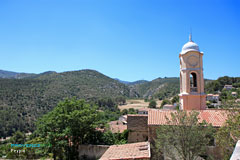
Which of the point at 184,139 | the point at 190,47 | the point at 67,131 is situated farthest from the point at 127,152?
the point at 190,47

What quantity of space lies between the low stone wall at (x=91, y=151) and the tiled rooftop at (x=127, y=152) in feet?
2.12

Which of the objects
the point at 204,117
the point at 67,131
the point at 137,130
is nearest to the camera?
the point at 204,117

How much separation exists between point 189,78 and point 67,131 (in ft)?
34.3

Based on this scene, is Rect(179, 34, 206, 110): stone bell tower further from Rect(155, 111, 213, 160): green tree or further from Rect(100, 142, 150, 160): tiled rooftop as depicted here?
Rect(155, 111, 213, 160): green tree

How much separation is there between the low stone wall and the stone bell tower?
285 inches

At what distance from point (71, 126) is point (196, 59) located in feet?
37.3

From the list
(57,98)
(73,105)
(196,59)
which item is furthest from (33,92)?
(196,59)

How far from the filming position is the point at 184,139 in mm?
9133

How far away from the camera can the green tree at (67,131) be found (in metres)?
14.0

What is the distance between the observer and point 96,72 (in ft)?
438

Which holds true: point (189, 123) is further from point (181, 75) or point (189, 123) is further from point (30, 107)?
point (30, 107)

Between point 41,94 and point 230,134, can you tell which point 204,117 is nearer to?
point 230,134

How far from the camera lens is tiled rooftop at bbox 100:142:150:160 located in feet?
36.5

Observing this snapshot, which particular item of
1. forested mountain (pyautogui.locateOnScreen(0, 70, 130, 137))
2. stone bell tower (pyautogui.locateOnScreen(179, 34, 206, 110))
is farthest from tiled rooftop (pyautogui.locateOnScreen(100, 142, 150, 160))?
forested mountain (pyautogui.locateOnScreen(0, 70, 130, 137))
